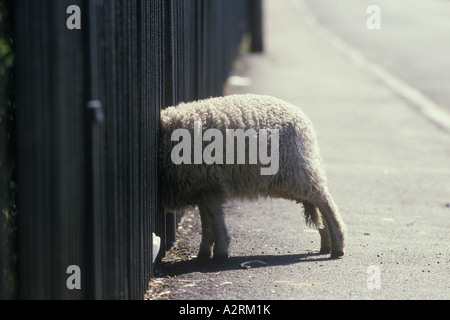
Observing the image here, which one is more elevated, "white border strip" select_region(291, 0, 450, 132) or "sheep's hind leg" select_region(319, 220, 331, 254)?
"white border strip" select_region(291, 0, 450, 132)

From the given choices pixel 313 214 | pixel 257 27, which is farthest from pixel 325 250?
pixel 257 27

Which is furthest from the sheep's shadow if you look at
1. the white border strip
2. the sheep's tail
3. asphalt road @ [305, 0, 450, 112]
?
asphalt road @ [305, 0, 450, 112]

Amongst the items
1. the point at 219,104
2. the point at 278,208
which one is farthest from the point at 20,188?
the point at 278,208

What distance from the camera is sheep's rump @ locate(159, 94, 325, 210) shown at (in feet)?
18.5

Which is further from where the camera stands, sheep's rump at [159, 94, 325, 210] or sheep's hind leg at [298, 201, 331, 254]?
sheep's hind leg at [298, 201, 331, 254]

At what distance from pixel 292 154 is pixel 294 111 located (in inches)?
13.9

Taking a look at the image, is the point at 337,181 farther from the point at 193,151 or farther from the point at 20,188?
the point at 20,188

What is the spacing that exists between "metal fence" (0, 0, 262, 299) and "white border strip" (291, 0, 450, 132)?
868 centimetres

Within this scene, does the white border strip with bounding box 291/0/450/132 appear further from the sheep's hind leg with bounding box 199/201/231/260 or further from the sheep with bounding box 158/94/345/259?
the sheep's hind leg with bounding box 199/201/231/260

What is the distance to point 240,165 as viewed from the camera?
5672 millimetres

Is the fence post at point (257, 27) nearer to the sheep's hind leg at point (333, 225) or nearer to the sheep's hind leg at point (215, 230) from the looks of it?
the sheep's hind leg at point (333, 225)

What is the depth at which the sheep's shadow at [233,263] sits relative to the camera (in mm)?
5613

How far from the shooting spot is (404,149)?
1092cm

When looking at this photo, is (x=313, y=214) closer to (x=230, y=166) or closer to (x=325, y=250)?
(x=325, y=250)
